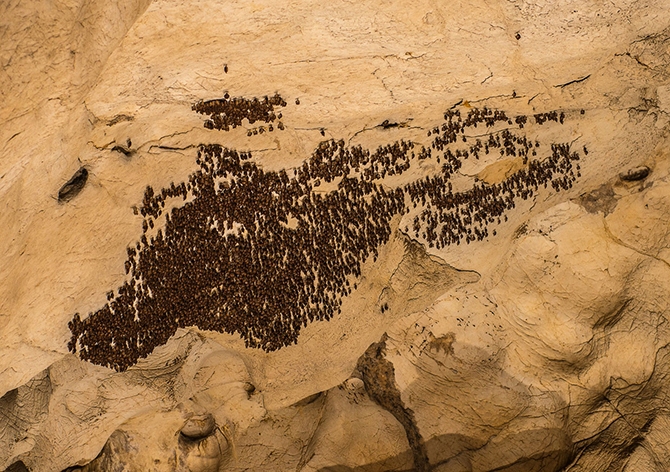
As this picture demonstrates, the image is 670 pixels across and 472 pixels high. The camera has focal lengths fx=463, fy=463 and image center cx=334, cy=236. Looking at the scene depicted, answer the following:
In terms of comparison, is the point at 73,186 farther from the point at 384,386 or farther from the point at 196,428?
the point at 384,386

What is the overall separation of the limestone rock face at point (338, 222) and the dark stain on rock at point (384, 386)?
184 mm

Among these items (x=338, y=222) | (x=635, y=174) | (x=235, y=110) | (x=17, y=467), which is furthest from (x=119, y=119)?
(x=635, y=174)

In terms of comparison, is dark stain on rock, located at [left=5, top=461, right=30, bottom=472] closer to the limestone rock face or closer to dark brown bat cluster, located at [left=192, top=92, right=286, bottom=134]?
the limestone rock face

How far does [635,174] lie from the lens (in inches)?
231

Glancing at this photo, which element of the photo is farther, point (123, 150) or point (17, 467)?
point (17, 467)

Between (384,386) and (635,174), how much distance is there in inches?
176

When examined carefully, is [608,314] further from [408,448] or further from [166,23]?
[166,23]

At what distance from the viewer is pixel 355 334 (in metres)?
6.65

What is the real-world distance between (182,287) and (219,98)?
2.52m

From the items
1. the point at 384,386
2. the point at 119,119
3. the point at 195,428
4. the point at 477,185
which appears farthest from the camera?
the point at 384,386

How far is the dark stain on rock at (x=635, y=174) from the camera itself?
583cm

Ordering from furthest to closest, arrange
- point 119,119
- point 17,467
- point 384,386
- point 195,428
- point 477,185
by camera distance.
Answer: point 384,386 < point 195,428 < point 17,467 < point 477,185 < point 119,119

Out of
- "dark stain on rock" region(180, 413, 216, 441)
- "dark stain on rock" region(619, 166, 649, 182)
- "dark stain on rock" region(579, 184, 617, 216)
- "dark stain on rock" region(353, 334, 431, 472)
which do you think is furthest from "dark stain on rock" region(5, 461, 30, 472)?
"dark stain on rock" region(619, 166, 649, 182)

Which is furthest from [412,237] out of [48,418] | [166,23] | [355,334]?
[48,418]
